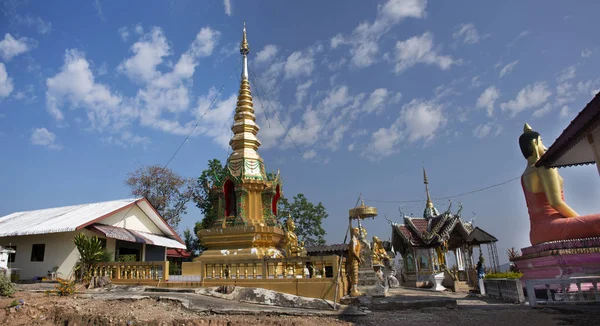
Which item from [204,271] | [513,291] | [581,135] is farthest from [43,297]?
[581,135]

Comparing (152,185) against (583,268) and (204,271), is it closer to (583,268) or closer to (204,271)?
(204,271)

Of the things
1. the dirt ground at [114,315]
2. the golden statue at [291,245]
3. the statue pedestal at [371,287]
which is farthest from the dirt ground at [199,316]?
the golden statue at [291,245]

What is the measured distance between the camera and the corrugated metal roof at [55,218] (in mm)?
17562

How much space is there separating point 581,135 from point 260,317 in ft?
29.9

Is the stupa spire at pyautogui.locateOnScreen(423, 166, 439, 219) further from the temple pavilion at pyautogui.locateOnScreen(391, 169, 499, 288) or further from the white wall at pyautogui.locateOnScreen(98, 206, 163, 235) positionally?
the white wall at pyautogui.locateOnScreen(98, 206, 163, 235)

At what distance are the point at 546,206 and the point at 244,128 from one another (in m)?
14.8

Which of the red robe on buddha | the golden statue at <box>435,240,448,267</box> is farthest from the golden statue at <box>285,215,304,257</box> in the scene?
the golden statue at <box>435,240,448,267</box>

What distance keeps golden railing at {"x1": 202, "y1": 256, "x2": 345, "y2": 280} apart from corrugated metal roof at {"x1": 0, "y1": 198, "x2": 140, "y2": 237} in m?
8.20

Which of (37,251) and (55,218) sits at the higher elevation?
(55,218)

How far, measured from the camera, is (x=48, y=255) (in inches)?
716

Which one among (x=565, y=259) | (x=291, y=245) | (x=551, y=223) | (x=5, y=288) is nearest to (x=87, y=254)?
(x=5, y=288)

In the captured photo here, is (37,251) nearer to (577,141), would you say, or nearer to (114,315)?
(114,315)

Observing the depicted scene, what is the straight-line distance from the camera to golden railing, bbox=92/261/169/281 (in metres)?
13.7

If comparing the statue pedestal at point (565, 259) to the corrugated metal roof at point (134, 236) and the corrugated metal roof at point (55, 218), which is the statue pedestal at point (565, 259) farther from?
the corrugated metal roof at point (55, 218)
